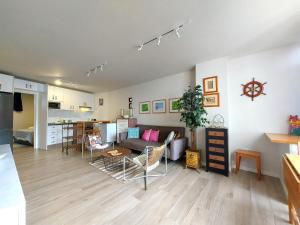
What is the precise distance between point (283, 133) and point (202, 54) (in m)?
2.15

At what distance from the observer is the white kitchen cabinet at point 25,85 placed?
432 centimetres

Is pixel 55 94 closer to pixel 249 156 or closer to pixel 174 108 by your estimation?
pixel 174 108

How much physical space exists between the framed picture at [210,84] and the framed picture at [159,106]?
140cm

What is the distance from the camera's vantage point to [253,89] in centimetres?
290

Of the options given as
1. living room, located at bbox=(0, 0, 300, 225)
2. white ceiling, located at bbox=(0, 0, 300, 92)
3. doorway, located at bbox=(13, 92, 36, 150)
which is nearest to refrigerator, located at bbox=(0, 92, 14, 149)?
living room, located at bbox=(0, 0, 300, 225)

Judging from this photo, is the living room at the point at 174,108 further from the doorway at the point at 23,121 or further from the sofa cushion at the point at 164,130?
the doorway at the point at 23,121

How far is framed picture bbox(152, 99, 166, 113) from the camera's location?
437 cm

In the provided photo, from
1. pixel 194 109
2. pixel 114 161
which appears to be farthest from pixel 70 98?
pixel 194 109

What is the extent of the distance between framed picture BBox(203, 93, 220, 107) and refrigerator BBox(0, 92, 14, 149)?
528cm

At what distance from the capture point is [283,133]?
2.61m

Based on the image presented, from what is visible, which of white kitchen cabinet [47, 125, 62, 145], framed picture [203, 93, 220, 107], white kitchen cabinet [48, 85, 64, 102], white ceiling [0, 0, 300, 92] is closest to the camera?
white ceiling [0, 0, 300, 92]

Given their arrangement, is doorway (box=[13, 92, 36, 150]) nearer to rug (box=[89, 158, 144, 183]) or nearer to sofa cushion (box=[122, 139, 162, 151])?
rug (box=[89, 158, 144, 183])

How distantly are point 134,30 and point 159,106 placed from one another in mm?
2693

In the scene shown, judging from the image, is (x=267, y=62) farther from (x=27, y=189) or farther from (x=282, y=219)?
(x=27, y=189)
